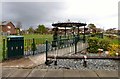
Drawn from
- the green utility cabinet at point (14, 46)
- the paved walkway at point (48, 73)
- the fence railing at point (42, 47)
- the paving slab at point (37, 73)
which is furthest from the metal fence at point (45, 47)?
the paved walkway at point (48, 73)

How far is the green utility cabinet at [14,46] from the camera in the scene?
10.9 metres

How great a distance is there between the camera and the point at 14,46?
435 inches

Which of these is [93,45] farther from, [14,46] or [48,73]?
[48,73]

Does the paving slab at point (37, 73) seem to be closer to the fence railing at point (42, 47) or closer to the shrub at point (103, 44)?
the fence railing at point (42, 47)

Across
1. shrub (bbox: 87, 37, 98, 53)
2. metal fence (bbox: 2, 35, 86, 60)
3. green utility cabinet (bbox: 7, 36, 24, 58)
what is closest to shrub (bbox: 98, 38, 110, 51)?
shrub (bbox: 87, 37, 98, 53)

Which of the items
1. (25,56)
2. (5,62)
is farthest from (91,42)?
(5,62)

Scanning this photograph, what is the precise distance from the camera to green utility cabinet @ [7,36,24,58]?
10891mm

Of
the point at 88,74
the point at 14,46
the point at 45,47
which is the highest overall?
the point at 14,46

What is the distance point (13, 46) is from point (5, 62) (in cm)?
106

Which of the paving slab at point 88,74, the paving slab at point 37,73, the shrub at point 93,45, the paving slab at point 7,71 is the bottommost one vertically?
the paving slab at point 88,74

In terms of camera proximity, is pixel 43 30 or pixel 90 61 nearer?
pixel 90 61

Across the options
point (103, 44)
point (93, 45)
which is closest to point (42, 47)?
point (93, 45)

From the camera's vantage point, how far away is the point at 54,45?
14906mm

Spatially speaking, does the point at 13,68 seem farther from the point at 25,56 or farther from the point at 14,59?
the point at 25,56
